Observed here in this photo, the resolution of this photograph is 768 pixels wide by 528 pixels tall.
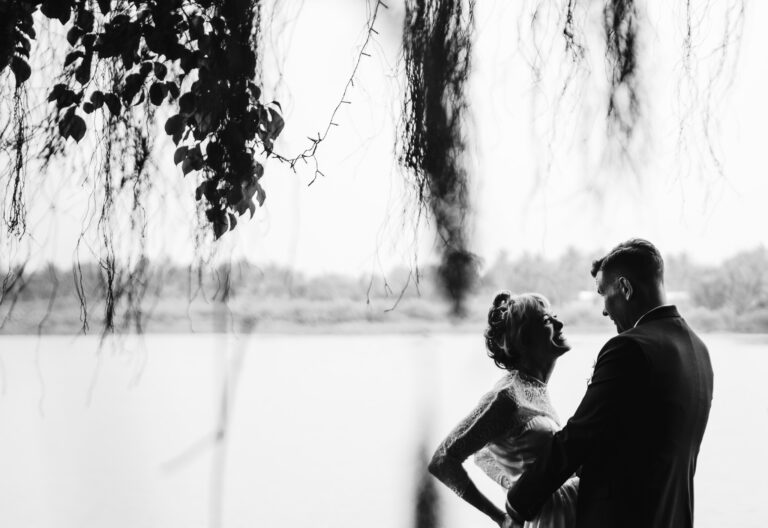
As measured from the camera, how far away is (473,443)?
44.4 inches

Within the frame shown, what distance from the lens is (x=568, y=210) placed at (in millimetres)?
1309

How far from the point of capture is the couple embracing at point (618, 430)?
95 cm

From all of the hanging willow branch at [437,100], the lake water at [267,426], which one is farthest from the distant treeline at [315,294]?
the hanging willow branch at [437,100]

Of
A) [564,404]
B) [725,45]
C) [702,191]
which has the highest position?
[725,45]

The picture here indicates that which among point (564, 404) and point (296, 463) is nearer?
point (564, 404)

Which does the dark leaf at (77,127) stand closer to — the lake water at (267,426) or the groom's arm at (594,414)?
the lake water at (267,426)

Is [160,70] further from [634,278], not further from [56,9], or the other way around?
[634,278]

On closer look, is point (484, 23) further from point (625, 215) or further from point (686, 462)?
point (686, 462)

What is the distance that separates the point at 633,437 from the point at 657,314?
0.70 feet

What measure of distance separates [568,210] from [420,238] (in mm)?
317

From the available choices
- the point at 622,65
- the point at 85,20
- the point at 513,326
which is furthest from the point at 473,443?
the point at 85,20

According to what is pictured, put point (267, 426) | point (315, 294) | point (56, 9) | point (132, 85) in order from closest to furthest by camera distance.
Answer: point (56, 9)
point (132, 85)
point (315, 294)
point (267, 426)

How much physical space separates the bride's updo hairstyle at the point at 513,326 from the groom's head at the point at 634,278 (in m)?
0.17

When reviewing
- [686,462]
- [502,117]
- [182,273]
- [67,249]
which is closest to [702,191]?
[502,117]
